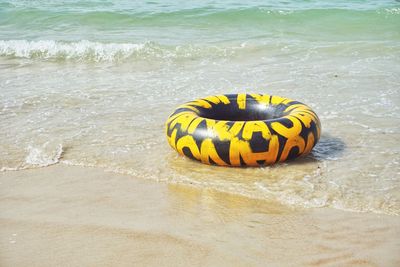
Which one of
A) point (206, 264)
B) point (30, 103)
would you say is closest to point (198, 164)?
point (206, 264)

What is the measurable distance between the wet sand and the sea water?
10.9 inches

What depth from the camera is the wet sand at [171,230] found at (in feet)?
10.3

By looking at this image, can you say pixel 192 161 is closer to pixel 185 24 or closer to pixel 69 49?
pixel 69 49

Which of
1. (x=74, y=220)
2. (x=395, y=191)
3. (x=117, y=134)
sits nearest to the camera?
(x=74, y=220)

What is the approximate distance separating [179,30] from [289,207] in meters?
9.50

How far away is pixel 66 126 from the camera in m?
6.03

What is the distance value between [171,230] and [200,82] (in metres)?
4.72

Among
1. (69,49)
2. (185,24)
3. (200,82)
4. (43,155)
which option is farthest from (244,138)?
(185,24)

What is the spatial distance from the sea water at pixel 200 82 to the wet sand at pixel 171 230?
0.91 feet

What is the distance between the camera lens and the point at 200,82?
8031 mm

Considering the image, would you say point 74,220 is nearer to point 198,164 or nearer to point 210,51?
point 198,164

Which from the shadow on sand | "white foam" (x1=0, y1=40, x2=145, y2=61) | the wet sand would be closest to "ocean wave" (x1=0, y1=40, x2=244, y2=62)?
"white foam" (x1=0, y1=40, x2=145, y2=61)

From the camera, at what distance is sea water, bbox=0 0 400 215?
462 centimetres

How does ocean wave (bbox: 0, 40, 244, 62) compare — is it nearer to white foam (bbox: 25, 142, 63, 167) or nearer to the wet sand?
white foam (bbox: 25, 142, 63, 167)
